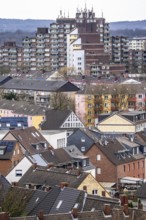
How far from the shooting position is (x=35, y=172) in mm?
39969

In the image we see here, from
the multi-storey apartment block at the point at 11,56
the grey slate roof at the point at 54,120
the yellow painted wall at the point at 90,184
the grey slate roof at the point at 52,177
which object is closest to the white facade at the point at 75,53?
the multi-storey apartment block at the point at 11,56

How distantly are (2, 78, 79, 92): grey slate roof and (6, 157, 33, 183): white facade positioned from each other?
49096 millimetres

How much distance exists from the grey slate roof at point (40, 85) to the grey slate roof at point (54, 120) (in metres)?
25.7

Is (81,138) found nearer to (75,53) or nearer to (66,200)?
(66,200)

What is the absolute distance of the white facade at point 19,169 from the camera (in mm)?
43188

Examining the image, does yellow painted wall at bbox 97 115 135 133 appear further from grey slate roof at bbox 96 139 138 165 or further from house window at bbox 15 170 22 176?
house window at bbox 15 170 22 176

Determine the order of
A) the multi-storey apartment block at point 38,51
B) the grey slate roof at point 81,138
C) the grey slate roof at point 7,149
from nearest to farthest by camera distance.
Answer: the grey slate roof at point 7,149, the grey slate roof at point 81,138, the multi-storey apartment block at point 38,51

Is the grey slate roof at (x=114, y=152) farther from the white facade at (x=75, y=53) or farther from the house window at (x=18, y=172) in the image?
the white facade at (x=75, y=53)

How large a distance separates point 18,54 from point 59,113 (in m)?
83.0

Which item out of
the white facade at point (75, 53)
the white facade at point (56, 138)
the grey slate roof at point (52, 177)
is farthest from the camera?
the white facade at point (75, 53)

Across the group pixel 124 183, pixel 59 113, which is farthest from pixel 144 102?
pixel 124 183

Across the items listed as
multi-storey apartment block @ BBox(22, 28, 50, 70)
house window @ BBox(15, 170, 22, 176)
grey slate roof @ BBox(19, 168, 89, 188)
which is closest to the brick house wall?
house window @ BBox(15, 170, 22, 176)

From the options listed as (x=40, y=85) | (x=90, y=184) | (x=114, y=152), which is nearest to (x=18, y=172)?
(x=90, y=184)

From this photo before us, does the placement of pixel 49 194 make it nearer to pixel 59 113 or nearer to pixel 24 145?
pixel 24 145
